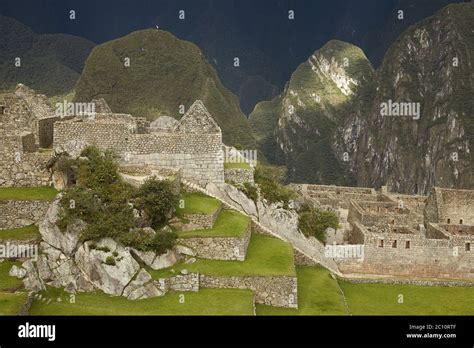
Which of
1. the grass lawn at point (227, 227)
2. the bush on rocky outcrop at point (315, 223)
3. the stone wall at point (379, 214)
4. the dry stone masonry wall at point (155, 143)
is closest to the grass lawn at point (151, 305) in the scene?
the grass lawn at point (227, 227)

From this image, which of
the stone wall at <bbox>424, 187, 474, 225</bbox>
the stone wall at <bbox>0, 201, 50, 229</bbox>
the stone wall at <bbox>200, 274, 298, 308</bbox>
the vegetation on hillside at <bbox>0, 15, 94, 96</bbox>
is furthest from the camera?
the vegetation on hillside at <bbox>0, 15, 94, 96</bbox>

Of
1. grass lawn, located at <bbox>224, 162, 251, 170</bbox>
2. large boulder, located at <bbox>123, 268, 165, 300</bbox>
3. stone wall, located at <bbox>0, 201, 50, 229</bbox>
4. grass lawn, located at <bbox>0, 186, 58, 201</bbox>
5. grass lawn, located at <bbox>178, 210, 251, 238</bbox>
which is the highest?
grass lawn, located at <bbox>224, 162, 251, 170</bbox>

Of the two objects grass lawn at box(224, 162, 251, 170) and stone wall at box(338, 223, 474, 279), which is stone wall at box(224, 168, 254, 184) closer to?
grass lawn at box(224, 162, 251, 170)

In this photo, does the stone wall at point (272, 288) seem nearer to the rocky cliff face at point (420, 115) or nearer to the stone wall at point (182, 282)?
the stone wall at point (182, 282)

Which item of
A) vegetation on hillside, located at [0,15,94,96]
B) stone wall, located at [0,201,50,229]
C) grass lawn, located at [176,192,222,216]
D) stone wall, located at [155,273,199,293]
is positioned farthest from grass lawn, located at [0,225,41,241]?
vegetation on hillside, located at [0,15,94,96]

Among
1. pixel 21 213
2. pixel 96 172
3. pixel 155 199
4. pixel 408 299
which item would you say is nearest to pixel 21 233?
pixel 21 213

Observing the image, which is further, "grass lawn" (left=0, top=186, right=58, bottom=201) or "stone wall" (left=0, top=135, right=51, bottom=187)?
"stone wall" (left=0, top=135, right=51, bottom=187)

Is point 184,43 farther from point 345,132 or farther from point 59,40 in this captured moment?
point 345,132
